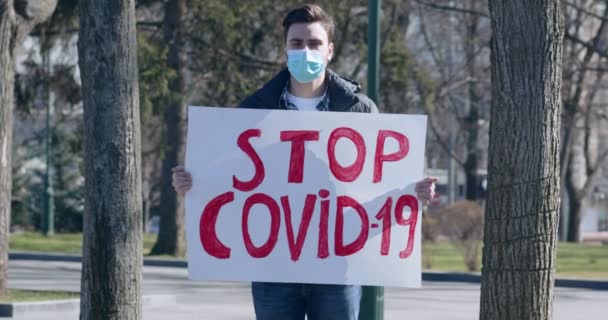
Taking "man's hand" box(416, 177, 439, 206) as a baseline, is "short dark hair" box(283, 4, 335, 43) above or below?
above

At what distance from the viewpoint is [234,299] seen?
56.9 feet

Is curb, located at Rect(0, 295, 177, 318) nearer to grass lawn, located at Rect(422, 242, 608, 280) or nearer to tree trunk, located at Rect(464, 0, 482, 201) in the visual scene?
grass lawn, located at Rect(422, 242, 608, 280)

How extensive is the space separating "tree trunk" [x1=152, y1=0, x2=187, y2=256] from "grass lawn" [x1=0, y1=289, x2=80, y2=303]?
426 inches

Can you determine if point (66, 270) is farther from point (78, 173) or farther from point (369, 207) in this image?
point (78, 173)

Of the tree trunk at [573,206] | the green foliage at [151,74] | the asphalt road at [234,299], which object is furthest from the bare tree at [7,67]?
the tree trunk at [573,206]

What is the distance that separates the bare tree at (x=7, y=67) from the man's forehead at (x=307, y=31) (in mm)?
9240

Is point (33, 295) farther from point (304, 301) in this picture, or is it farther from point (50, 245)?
point (50, 245)

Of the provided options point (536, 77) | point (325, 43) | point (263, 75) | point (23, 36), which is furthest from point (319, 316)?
point (263, 75)

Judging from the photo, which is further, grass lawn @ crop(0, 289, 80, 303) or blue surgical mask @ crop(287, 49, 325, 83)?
grass lawn @ crop(0, 289, 80, 303)

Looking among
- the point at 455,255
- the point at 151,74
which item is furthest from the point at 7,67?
the point at 455,255

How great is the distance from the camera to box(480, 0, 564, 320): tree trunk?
6.32m

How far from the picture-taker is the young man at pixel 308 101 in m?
5.35

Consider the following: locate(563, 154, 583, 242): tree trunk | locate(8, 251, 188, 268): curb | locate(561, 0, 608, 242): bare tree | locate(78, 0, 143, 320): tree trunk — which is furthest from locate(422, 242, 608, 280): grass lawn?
locate(78, 0, 143, 320): tree trunk

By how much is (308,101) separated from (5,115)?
30.5 ft
